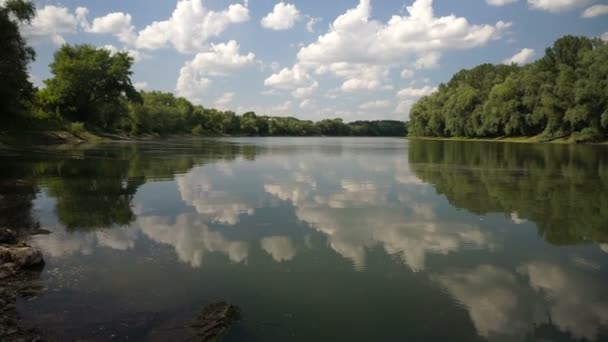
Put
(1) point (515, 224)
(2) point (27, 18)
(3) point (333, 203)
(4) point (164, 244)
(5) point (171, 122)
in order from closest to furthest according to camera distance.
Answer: (4) point (164, 244), (1) point (515, 224), (3) point (333, 203), (2) point (27, 18), (5) point (171, 122)

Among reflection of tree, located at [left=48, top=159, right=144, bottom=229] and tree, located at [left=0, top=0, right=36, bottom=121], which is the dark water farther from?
tree, located at [left=0, top=0, right=36, bottom=121]

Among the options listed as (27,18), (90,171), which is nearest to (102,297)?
(90,171)

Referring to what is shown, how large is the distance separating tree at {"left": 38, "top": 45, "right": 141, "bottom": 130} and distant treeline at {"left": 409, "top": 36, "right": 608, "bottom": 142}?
261ft

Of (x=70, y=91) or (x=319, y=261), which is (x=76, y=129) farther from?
(x=319, y=261)

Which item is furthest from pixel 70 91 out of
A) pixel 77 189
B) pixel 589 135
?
pixel 589 135

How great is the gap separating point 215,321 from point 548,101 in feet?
302

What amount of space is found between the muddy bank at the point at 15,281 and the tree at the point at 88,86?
78.3 m

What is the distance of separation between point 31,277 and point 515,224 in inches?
572

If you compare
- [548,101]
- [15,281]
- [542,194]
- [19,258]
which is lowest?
[542,194]

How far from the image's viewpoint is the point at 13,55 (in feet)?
119

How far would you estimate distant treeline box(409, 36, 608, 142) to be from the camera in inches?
3034

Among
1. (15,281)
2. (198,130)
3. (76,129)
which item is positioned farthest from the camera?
(198,130)

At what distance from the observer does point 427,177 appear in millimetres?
29594

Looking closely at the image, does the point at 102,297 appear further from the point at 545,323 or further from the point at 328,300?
the point at 545,323
